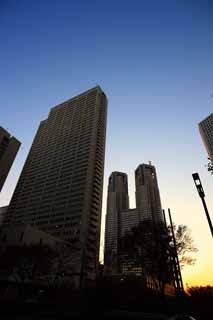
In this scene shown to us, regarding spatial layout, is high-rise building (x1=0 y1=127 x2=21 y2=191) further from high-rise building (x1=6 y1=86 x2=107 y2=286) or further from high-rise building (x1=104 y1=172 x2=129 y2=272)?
high-rise building (x1=104 y1=172 x2=129 y2=272)

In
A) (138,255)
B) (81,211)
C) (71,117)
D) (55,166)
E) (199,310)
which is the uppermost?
(71,117)

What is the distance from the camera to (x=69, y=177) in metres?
112

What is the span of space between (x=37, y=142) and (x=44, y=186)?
4593 cm

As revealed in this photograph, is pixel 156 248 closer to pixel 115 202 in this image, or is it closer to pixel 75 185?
pixel 75 185

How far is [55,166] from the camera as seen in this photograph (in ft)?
414

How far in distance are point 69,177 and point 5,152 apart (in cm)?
5250

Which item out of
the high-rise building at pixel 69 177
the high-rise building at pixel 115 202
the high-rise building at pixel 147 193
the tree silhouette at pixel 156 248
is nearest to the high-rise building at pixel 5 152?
the high-rise building at pixel 69 177

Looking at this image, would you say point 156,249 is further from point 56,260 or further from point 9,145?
point 9,145

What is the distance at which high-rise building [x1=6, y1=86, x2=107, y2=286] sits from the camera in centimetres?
9288

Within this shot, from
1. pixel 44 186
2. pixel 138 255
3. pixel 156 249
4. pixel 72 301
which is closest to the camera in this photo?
pixel 72 301

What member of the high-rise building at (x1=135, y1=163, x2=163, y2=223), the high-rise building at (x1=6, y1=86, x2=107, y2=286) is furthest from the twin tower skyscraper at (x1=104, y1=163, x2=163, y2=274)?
the high-rise building at (x1=6, y1=86, x2=107, y2=286)

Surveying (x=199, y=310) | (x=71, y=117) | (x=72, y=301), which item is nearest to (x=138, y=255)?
(x=72, y=301)

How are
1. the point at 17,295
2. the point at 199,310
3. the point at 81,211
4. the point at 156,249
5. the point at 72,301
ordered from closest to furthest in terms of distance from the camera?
the point at 199,310
the point at 72,301
the point at 156,249
the point at 17,295
the point at 81,211

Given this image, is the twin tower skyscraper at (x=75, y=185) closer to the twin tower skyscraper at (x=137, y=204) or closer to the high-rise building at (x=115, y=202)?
the twin tower skyscraper at (x=137, y=204)
